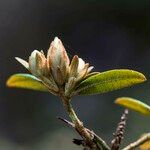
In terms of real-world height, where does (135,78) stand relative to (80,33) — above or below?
below

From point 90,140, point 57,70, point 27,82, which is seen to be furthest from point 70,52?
point 90,140

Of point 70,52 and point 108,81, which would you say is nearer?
point 108,81

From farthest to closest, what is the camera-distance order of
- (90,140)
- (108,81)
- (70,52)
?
(70,52)
(108,81)
(90,140)

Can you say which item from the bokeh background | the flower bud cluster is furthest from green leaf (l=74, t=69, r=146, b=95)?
the bokeh background

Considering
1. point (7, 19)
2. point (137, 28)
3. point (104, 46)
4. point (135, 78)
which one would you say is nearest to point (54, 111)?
point (104, 46)

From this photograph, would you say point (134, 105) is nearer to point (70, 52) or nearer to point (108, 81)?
point (108, 81)

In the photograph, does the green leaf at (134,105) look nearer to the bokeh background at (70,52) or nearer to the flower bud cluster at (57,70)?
the flower bud cluster at (57,70)

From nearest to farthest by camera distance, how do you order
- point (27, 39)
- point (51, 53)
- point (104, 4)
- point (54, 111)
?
point (51, 53), point (54, 111), point (27, 39), point (104, 4)

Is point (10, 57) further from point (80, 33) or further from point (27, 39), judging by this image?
point (80, 33)
